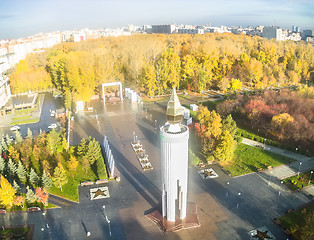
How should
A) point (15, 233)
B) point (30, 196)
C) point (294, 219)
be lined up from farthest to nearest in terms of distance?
point (30, 196)
point (294, 219)
point (15, 233)

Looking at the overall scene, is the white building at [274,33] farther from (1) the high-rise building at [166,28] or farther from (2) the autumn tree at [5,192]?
(2) the autumn tree at [5,192]

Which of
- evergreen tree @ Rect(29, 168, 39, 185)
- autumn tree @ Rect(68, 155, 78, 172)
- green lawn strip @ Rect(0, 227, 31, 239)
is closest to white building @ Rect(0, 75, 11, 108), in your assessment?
autumn tree @ Rect(68, 155, 78, 172)

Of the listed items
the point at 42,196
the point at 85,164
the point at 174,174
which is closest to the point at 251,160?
the point at 174,174

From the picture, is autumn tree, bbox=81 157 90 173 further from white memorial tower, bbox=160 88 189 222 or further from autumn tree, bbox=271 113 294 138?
autumn tree, bbox=271 113 294 138

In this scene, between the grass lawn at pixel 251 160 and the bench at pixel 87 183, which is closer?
the bench at pixel 87 183

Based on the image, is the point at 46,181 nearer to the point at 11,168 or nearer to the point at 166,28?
Answer: the point at 11,168

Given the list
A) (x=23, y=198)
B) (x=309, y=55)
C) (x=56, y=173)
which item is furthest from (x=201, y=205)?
(x=309, y=55)

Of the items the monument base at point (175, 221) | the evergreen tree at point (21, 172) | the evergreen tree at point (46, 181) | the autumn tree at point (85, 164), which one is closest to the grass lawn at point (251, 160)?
the monument base at point (175, 221)
